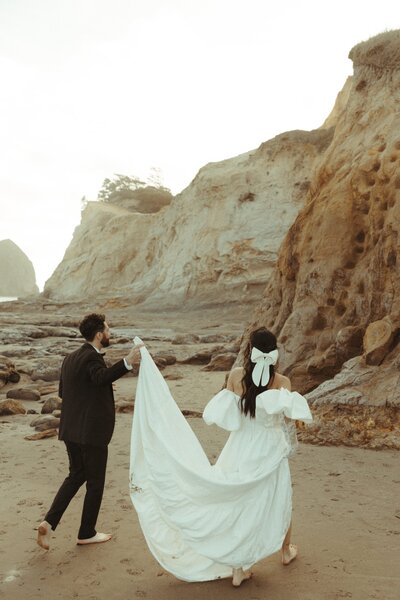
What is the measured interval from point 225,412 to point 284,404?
0.36m

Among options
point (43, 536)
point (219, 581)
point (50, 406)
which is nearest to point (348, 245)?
point (50, 406)

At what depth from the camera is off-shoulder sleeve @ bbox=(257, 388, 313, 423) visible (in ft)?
11.1

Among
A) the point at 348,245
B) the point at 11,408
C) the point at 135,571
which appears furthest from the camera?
the point at 348,245

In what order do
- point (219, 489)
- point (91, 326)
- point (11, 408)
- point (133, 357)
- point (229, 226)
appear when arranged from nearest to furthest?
point (219, 489) < point (133, 357) < point (91, 326) < point (11, 408) < point (229, 226)

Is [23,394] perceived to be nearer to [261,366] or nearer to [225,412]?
[225,412]

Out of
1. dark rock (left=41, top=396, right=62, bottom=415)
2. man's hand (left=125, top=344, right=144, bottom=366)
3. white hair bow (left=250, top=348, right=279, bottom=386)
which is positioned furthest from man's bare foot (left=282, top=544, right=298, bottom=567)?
dark rock (left=41, top=396, right=62, bottom=415)

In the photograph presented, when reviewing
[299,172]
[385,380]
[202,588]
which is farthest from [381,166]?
[299,172]

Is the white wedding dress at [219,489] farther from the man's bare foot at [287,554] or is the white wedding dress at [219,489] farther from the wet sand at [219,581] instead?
the man's bare foot at [287,554]

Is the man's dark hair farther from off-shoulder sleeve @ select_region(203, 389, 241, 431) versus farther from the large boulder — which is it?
the large boulder

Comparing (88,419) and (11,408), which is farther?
(11,408)

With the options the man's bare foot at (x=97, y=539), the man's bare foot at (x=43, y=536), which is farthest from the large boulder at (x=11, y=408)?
the man's bare foot at (x=43, y=536)

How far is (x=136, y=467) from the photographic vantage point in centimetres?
362

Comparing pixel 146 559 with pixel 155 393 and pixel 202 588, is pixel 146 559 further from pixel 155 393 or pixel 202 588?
pixel 155 393

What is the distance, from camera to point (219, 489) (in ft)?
10.9
